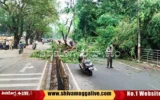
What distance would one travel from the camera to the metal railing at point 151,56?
4.04 meters

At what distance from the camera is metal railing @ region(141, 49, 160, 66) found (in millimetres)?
4041

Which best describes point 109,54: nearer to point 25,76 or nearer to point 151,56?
point 151,56

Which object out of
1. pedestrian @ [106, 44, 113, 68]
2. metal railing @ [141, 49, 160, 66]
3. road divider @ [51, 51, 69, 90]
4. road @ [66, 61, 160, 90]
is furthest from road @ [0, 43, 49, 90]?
metal railing @ [141, 49, 160, 66]

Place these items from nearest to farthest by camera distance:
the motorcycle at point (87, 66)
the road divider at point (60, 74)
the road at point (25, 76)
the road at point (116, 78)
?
the road divider at point (60, 74) < the road at point (116, 78) < the motorcycle at point (87, 66) < the road at point (25, 76)

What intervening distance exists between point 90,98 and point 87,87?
28cm

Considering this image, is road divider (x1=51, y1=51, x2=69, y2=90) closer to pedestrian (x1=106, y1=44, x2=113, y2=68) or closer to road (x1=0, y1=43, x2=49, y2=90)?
road (x1=0, y1=43, x2=49, y2=90)

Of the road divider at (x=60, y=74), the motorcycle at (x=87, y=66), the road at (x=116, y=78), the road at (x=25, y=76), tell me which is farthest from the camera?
the road at (x=25, y=76)

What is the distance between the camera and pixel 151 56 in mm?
4090

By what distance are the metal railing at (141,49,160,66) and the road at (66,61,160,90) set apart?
114mm

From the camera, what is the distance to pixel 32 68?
14.9 ft

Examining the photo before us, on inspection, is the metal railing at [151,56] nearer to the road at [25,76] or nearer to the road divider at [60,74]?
the road divider at [60,74]

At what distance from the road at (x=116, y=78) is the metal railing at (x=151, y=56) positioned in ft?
0.37

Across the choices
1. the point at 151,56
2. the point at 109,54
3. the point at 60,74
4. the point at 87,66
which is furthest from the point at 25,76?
the point at 151,56

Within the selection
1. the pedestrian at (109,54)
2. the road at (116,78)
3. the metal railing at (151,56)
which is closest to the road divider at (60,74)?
the road at (116,78)
